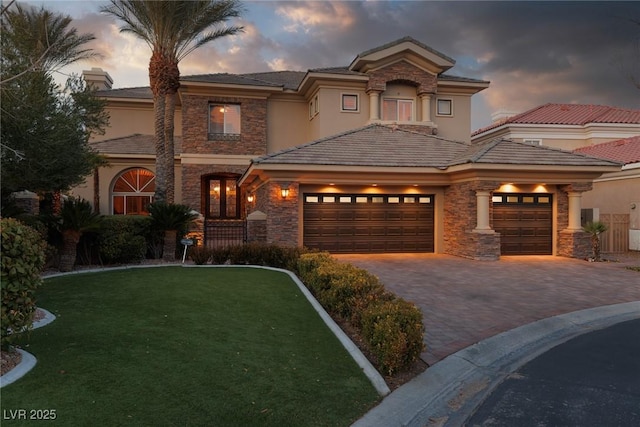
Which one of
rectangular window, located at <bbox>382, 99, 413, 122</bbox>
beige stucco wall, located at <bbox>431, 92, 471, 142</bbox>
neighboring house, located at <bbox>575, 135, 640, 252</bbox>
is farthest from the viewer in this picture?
beige stucco wall, located at <bbox>431, 92, 471, 142</bbox>

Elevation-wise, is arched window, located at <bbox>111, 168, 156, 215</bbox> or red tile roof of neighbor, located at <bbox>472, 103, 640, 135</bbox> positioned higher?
red tile roof of neighbor, located at <bbox>472, 103, 640, 135</bbox>

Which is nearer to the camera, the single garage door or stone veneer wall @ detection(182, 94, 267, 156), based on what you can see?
the single garage door

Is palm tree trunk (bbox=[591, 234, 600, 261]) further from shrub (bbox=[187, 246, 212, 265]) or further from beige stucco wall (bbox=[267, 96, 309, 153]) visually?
beige stucco wall (bbox=[267, 96, 309, 153])

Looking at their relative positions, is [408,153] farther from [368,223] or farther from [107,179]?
[107,179]

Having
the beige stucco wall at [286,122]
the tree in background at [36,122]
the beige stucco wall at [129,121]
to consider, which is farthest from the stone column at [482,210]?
the beige stucco wall at [129,121]

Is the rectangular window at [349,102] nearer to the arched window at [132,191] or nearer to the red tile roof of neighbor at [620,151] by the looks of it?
the arched window at [132,191]

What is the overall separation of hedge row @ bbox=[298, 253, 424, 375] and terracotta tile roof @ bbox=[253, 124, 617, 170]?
23.9 ft

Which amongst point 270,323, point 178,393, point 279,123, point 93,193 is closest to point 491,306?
point 270,323

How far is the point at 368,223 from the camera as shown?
18094 millimetres

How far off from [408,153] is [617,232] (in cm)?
1127

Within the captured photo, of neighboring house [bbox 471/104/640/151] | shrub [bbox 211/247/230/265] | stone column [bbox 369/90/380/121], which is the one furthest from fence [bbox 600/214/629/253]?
shrub [bbox 211/247/230/265]

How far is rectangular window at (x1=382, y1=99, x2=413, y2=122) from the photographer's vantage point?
78.4ft

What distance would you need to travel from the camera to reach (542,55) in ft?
64.8

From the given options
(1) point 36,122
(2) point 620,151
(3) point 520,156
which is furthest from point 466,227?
(1) point 36,122
